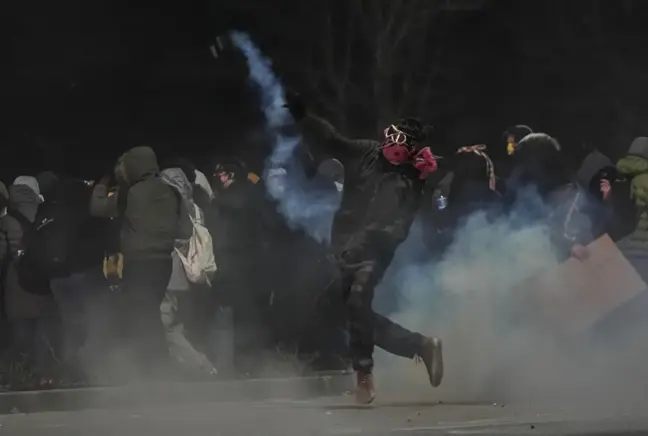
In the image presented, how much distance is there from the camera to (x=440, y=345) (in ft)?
27.0

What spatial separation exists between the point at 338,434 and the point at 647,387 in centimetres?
307

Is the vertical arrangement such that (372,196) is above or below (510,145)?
above

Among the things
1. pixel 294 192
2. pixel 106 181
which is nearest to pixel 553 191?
pixel 294 192

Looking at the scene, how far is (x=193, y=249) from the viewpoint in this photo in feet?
32.2

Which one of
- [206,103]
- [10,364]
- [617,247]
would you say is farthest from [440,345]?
[206,103]

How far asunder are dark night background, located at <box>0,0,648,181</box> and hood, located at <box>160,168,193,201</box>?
10.8ft

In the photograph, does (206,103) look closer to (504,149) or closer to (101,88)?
(101,88)

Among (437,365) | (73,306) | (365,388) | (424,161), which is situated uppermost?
(424,161)

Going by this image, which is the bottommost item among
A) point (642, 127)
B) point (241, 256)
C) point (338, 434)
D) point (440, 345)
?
point (642, 127)

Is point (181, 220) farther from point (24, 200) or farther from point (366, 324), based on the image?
point (366, 324)

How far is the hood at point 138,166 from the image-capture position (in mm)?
9602

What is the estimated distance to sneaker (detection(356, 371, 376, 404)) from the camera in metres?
8.19

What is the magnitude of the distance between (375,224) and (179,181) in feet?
7.64

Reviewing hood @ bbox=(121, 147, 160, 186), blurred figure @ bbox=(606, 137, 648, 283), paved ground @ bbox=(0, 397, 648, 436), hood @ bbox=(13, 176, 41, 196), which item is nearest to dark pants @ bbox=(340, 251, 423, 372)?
paved ground @ bbox=(0, 397, 648, 436)
